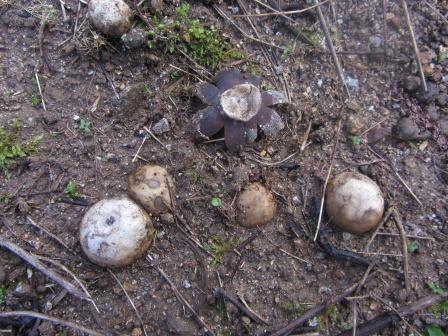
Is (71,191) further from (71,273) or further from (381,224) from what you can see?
(381,224)

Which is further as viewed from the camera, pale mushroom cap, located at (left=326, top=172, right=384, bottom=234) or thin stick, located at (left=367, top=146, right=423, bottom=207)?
thin stick, located at (left=367, top=146, right=423, bottom=207)

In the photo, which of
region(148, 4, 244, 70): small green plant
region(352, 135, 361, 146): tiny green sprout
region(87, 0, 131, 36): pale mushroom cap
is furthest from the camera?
region(352, 135, 361, 146): tiny green sprout

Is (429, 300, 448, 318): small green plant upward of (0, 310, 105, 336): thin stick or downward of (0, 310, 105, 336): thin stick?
downward

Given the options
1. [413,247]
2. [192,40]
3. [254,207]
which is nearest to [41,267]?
[254,207]

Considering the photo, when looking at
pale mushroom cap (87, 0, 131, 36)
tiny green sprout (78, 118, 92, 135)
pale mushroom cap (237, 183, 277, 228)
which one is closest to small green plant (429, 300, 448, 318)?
pale mushroom cap (237, 183, 277, 228)

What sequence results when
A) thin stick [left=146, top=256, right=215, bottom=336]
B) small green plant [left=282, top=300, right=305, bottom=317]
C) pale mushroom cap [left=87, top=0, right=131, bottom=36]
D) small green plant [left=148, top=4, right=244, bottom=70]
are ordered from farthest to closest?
small green plant [left=148, top=4, right=244, bottom=70], pale mushroom cap [left=87, top=0, right=131, bottom=36], small green plant [left=282, top=300, right=305, bottom=317], thin stick [left=146, top=256, right=215, bottom=336]

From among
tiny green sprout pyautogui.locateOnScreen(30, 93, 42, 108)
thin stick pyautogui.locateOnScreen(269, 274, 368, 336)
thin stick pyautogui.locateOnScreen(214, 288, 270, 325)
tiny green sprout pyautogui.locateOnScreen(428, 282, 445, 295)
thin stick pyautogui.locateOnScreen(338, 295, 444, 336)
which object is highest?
tiny green sprout pyautogui.locateOnScreen(30, 93, 42, 108)

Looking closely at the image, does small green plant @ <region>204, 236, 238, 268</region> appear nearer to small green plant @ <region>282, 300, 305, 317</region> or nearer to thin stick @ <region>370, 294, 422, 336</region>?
small green plant @ <region>282, 300, 305, 317</region>
